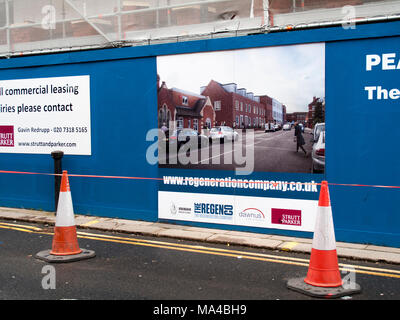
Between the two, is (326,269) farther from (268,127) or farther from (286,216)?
(268,127)

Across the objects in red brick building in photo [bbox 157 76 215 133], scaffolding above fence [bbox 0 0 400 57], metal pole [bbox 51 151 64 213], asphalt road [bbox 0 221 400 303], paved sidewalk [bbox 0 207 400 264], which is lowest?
asphalt road [bbox 0 221 400 303]

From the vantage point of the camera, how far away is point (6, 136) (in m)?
10.9

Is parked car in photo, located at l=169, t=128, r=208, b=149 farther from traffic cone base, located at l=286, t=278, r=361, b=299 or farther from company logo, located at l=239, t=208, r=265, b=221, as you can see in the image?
traffic cone base, located at l=286, t=278, r=361, b=299

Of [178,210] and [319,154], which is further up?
[319,154]

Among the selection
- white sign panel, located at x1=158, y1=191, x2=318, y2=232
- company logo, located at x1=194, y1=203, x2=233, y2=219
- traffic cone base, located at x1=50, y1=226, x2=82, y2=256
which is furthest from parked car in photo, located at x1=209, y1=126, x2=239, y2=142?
traffic cone base, located at x1=50, y1=226, x2=82, y2=256

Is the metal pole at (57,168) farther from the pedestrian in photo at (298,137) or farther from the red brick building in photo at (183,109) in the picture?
the pedestrian in photo at (298,137)

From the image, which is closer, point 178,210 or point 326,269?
point 326,269

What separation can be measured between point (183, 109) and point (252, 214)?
2.34 meters

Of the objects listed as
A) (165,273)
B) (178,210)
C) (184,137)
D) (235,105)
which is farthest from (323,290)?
(184,137)

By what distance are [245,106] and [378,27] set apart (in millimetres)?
2471

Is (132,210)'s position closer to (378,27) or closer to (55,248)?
(55,248)

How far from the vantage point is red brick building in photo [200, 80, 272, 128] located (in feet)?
26.7

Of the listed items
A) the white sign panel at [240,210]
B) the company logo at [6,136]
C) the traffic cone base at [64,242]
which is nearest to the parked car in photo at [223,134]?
the white sign panel at [240,210]

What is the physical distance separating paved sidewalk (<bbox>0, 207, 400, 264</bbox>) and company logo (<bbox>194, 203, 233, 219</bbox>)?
0.28 meters
